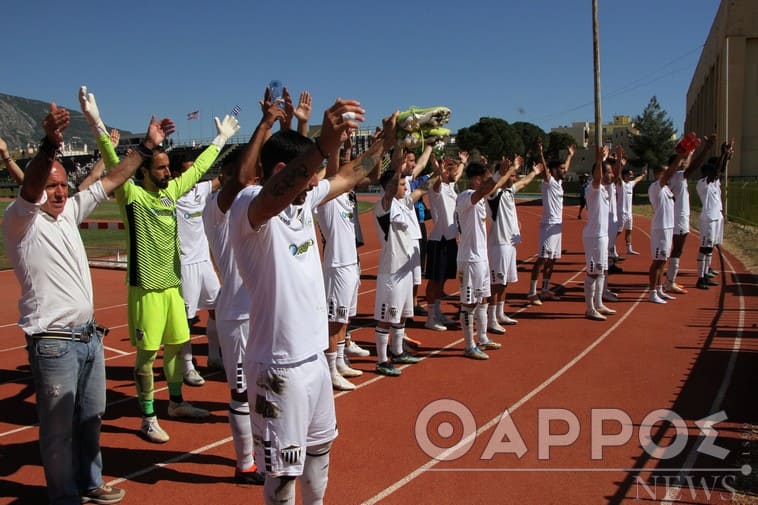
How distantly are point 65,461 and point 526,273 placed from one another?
41.4 feet

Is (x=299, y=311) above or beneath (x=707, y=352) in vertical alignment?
above

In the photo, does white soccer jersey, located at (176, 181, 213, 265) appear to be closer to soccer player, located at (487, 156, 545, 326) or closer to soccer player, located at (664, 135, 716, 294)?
soccer player, located at (487, 156, 545, 326)

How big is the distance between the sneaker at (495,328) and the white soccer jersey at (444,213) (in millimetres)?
1616

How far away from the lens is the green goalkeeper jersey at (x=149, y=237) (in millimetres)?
5301

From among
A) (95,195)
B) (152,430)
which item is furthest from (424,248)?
(95,195)

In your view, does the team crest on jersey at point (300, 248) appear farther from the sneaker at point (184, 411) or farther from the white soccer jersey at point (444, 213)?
the white soccer jersey at point (444, 213)

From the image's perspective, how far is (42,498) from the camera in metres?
4.45

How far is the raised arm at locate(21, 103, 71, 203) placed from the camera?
126 inches

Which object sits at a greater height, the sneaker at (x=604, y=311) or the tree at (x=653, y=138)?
the tree at (x=653, y=138)

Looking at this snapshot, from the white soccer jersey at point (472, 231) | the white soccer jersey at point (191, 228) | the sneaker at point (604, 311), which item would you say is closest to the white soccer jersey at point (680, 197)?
the sneaker at point (604, 311)

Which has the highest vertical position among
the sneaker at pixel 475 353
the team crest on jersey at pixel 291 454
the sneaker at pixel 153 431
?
the team crest on jersey at pixel 291 454

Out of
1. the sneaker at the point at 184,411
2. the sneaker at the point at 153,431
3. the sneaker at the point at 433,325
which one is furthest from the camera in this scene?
the sneaker at the point at 433,325

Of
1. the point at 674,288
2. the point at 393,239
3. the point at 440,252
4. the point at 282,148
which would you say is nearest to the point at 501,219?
the point at 440,252

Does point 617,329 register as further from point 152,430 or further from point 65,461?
point 65,461
